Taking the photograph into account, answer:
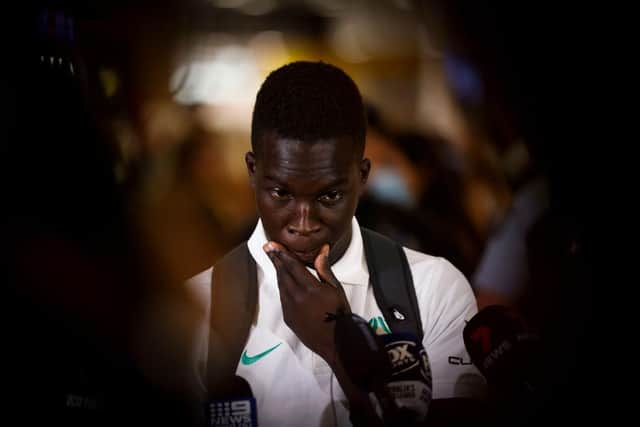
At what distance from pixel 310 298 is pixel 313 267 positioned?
0.08 metres

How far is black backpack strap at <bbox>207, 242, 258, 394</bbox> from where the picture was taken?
69.4 inches

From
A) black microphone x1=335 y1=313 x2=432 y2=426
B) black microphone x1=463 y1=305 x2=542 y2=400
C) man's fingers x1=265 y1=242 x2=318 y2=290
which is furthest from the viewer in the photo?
man's fingers x1=265 y1=242 x2=318 y2=290

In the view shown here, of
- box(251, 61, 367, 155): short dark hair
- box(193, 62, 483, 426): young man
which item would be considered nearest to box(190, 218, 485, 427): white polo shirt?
box(193, 62, 483, 426): young man

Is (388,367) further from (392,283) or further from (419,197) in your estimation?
(419,197)

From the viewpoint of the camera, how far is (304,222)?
5.51 ft

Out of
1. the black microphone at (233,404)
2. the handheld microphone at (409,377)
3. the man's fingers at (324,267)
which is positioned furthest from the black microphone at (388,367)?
the black microphone at (233,404)

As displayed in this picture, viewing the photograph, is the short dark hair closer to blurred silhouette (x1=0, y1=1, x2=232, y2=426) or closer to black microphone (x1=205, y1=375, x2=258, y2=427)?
blurred silhouette (x1=0, y1=1, x2=232, y2=426)

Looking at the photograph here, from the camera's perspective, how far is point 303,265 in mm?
1735

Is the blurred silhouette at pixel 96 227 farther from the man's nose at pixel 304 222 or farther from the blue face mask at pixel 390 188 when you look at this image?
the blue face mask at pixel 390 188

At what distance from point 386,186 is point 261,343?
51 centimetres

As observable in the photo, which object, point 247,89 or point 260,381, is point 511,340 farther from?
point 247,89

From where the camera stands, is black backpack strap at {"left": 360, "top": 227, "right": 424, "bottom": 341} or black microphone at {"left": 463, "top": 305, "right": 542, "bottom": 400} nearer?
black microphone at {"left": 463, "top": 305, "right": 542, "bottom": 400}

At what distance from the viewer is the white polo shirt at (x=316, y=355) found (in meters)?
Answer: 1.76

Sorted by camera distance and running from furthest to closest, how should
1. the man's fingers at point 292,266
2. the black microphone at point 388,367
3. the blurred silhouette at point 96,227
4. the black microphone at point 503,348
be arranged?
the blurred silhouette at point 96,227
the man's fingers at point 292,266
the black microphone at point 503,348
the black microphone at point 388,367
